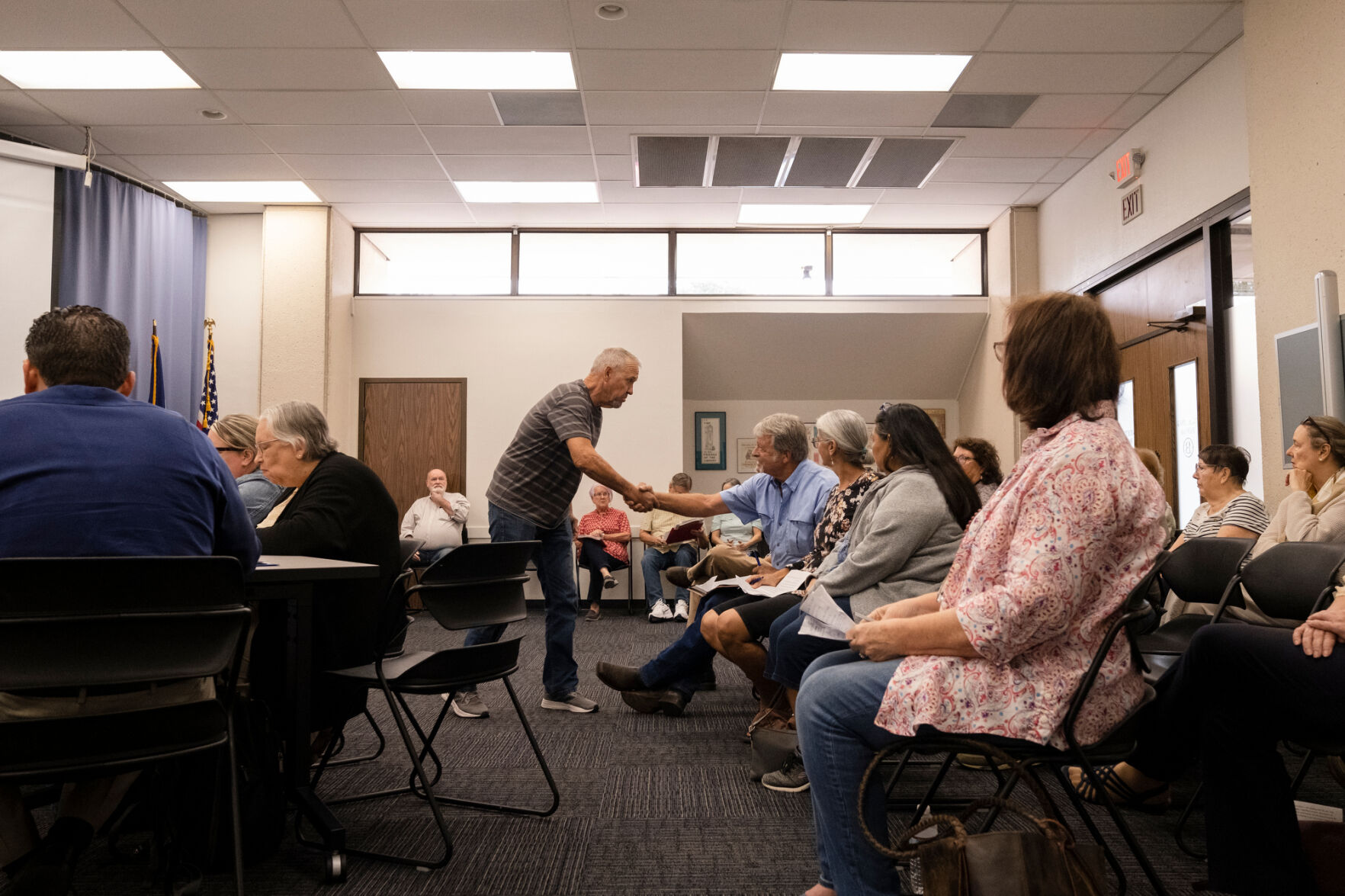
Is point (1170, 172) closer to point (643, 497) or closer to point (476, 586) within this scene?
point (643, 497)

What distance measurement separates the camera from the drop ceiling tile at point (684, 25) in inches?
171

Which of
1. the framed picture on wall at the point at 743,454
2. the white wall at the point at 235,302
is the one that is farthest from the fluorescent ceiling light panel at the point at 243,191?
the framed picture on wall at the point at 743,454

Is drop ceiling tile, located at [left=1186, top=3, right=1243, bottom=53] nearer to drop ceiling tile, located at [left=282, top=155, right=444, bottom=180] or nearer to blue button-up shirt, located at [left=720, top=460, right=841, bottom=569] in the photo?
blue button-up shirt, located at [left=720, top=460, right=841, bottom=569]

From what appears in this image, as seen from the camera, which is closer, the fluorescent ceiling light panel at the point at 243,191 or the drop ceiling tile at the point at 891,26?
the drop ceiling tile at the point at 891,26

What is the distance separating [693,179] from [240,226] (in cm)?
385

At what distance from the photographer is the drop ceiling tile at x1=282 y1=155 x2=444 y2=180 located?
6.35 metres

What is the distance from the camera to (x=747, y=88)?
5.23 metres

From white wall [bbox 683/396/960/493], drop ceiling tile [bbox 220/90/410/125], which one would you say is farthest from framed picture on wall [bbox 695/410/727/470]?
drop ceiling tile [bbox 220/90/410/125]

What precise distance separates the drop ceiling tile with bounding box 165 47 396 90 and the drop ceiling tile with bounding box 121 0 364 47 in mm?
86

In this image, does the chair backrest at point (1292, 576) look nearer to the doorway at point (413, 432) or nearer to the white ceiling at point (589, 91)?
the white ceiling at point (589, 91)

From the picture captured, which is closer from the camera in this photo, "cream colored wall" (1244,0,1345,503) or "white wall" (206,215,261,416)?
"cream colored wall" (1244,0,1345,503)

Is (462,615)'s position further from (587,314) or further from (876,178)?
(587,314)

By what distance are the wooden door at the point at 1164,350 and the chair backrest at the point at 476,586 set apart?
156 inches

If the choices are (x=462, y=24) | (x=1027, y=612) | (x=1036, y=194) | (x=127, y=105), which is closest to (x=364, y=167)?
(x=127, y=105)
